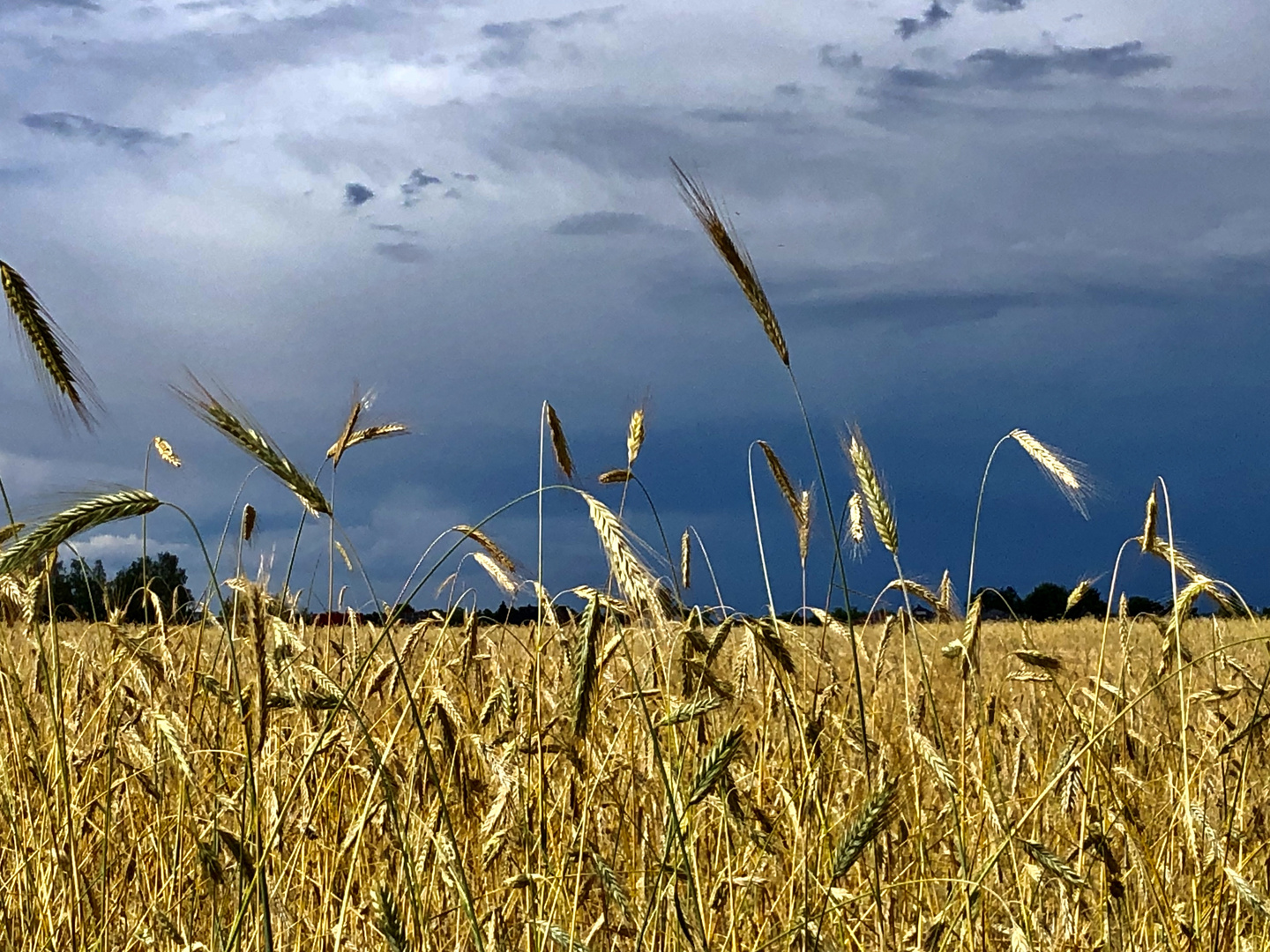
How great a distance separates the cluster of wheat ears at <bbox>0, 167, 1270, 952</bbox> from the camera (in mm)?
2439

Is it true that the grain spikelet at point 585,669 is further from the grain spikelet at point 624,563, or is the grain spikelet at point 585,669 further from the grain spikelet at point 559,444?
the grain spikelet at point 559,444

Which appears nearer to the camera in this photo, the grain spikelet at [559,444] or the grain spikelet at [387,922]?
the grain spikelet at [387,922]

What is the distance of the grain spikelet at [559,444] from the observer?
400cm

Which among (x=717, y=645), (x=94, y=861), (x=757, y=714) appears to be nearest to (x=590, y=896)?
(x=717, y=645)

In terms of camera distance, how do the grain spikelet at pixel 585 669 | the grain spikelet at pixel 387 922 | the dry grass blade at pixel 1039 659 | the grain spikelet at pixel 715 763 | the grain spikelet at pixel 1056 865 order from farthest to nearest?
1. the dry grass blade at pixel 1039 659
2. the grain spikelet at pixel 1056 865
3. the grain spikelet at pixel 585 669
4. the grain spikelet at pixel 715 763
5. the grain spikelet at pixel 387 922

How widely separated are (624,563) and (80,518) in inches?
42.6

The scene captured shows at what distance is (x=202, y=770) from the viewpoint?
4.14 meters

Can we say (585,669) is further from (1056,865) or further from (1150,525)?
(1150,525)

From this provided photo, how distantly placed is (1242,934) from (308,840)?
2.86 metres

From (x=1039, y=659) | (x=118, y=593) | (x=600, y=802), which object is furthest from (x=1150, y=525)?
(x=118, y=593)

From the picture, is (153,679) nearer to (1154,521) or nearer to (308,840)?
(308,840)

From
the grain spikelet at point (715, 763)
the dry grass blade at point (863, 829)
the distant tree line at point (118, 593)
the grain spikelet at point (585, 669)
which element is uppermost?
the grain spikelet at point (585, 669)

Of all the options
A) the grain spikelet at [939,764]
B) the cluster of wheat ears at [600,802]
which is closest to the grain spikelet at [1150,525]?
the cluster of wheat ears at [600,802]

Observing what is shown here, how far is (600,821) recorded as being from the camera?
411 cm
